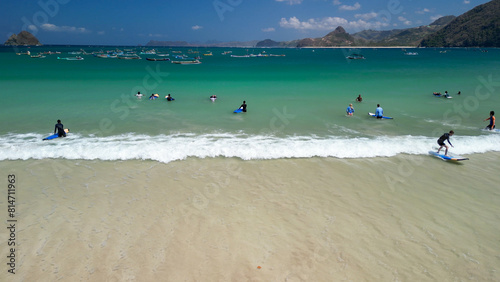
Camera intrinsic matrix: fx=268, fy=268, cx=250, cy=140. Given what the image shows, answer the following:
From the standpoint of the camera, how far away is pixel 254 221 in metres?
8.16

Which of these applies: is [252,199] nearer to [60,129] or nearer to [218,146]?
[218,146]

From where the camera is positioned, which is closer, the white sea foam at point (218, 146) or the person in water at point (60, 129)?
the white sea foam at point (218, 146)

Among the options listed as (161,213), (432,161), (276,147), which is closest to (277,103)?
(276,147)

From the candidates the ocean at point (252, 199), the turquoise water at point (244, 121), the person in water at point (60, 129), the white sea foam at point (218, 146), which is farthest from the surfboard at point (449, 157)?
the person in water at point (60, 129)

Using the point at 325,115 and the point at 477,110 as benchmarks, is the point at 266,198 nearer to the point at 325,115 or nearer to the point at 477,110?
the point at 325,115

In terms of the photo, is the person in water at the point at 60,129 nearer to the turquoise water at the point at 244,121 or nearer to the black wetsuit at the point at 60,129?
the black wetsuit at the point at 60,129

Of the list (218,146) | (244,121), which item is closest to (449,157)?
(218,146)

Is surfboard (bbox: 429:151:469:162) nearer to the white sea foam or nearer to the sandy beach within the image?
the sandy beach

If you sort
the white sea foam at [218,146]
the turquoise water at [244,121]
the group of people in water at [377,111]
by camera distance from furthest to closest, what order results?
the group of people in water at [377,111] → the turquoise water at [244,121] → the white sea foam at [218,146]

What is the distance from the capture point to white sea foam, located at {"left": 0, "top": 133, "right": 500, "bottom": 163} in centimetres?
1302

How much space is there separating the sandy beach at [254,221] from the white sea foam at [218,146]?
3.12 feet

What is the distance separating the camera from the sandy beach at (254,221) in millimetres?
6445

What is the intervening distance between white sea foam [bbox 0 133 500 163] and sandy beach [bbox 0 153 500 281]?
3.12 ft

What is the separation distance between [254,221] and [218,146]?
6.55m
